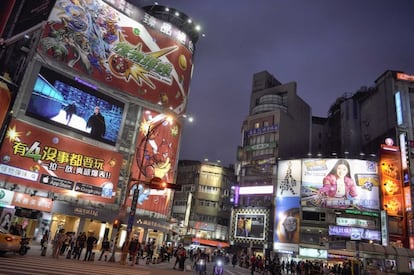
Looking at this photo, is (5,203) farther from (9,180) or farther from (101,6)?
(101,6)

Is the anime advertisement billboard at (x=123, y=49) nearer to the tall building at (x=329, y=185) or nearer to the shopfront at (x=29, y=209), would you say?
the shopfront at (x=29, y=209)

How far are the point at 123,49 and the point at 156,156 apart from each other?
15725 mm

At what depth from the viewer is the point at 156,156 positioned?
5053 cm

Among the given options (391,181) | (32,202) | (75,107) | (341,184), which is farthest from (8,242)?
(391,181)

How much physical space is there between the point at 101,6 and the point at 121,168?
73.7 ft

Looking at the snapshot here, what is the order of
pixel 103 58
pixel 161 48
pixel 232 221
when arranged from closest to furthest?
pixel 103 58, pixel 161 48, pixel 232 221

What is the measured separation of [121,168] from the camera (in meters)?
47.3

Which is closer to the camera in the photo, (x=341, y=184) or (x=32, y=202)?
(x=32, y=202)

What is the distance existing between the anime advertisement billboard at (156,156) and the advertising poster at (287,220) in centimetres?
2025

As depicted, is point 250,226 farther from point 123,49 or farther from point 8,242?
point 8,242

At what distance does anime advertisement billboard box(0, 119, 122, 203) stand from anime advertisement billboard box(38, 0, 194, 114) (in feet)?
31.9

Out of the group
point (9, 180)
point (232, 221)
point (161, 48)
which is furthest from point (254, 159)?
point (9, 180)

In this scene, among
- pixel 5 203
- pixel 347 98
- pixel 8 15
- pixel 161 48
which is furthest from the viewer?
pixel 347 98

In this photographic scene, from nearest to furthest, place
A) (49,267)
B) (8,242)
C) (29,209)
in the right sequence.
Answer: (49,267) < (8,242) < (29,209)
